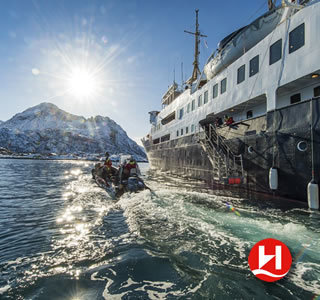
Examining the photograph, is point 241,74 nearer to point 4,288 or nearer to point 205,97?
point 205,97

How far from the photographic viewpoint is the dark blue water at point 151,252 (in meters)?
2.73

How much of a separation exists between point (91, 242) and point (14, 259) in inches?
55.7

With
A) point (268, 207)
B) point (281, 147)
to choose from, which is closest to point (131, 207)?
point (268, 207)

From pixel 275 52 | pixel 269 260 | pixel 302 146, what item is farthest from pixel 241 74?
pixel 269 260

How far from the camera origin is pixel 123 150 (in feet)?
569

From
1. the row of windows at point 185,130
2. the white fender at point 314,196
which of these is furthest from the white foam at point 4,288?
the row of windows at point 185,130

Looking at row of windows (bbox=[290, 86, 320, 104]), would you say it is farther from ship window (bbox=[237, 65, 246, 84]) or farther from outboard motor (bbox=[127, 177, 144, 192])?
outboard motor (bbox=[127, 177, 144, 192])

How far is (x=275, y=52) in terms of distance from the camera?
958 centimetres

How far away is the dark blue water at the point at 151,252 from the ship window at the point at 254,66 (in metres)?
7.70

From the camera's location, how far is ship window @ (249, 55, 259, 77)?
35.1 feet

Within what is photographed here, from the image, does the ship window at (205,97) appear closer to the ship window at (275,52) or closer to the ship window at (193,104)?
the ship window at (193,104)

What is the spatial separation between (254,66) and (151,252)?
37.4ft

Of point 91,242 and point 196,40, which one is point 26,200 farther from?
point 196,40

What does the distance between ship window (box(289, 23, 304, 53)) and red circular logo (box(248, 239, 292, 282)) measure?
9.25 metres
